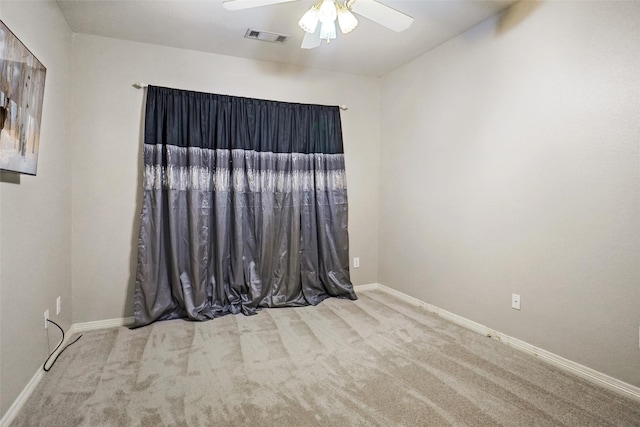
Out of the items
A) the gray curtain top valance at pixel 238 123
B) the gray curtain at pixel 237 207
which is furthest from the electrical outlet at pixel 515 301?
the gray curtain top valance at pixel 238 123

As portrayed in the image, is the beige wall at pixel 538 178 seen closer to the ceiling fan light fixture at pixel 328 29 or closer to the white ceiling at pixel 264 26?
the white ceiling at pixel 264 26

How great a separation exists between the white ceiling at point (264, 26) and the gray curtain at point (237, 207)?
471mm

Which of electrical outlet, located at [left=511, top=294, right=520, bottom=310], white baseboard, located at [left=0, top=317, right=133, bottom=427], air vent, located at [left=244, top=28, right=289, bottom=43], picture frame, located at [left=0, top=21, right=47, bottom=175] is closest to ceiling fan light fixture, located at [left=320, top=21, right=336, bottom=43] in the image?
air vent, located at [left=244, top=28, right=289, bottom=43]

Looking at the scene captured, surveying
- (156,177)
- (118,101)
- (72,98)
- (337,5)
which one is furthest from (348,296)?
(72,98)

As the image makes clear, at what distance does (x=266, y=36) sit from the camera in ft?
9.43

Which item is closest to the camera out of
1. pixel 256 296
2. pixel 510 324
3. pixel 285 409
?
pixel 285 409

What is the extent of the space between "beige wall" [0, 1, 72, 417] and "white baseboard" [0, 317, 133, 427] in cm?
4

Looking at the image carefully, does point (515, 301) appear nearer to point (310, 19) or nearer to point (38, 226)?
point (310, 19)

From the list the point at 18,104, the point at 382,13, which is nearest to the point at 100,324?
the point at 18,104

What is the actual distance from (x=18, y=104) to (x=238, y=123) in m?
1.83

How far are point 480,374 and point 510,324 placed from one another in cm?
63

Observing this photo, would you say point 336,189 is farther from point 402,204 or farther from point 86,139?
point 86,139

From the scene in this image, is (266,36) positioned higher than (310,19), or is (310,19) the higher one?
(266,36)

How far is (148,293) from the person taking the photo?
2850 mm
